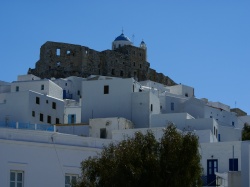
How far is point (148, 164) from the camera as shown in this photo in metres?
27.7

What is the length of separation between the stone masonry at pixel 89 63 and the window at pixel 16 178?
89.7 metres

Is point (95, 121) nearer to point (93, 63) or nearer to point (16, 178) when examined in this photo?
point (16, 178)

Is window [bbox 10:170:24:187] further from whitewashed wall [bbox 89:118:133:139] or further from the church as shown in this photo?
the church

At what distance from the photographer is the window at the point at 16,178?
3170 centimetres

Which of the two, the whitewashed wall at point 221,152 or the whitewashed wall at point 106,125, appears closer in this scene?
the whitewashed wall at point 221,152

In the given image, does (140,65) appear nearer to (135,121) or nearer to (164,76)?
(164,76)

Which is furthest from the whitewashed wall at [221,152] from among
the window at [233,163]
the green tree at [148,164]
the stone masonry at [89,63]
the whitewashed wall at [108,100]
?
the stone masonry at [89,63]

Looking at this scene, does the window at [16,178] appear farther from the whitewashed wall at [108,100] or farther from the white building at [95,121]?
the whitewashed wall at [108,100]

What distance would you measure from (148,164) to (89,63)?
98.3m

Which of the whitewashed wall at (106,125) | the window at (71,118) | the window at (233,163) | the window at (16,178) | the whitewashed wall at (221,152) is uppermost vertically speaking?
the window at (71,118)

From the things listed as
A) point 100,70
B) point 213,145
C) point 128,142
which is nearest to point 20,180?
point 128,142

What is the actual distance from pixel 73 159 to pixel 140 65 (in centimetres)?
9805

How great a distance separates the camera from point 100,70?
12675 cm

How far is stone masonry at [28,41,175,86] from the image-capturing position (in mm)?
123688
